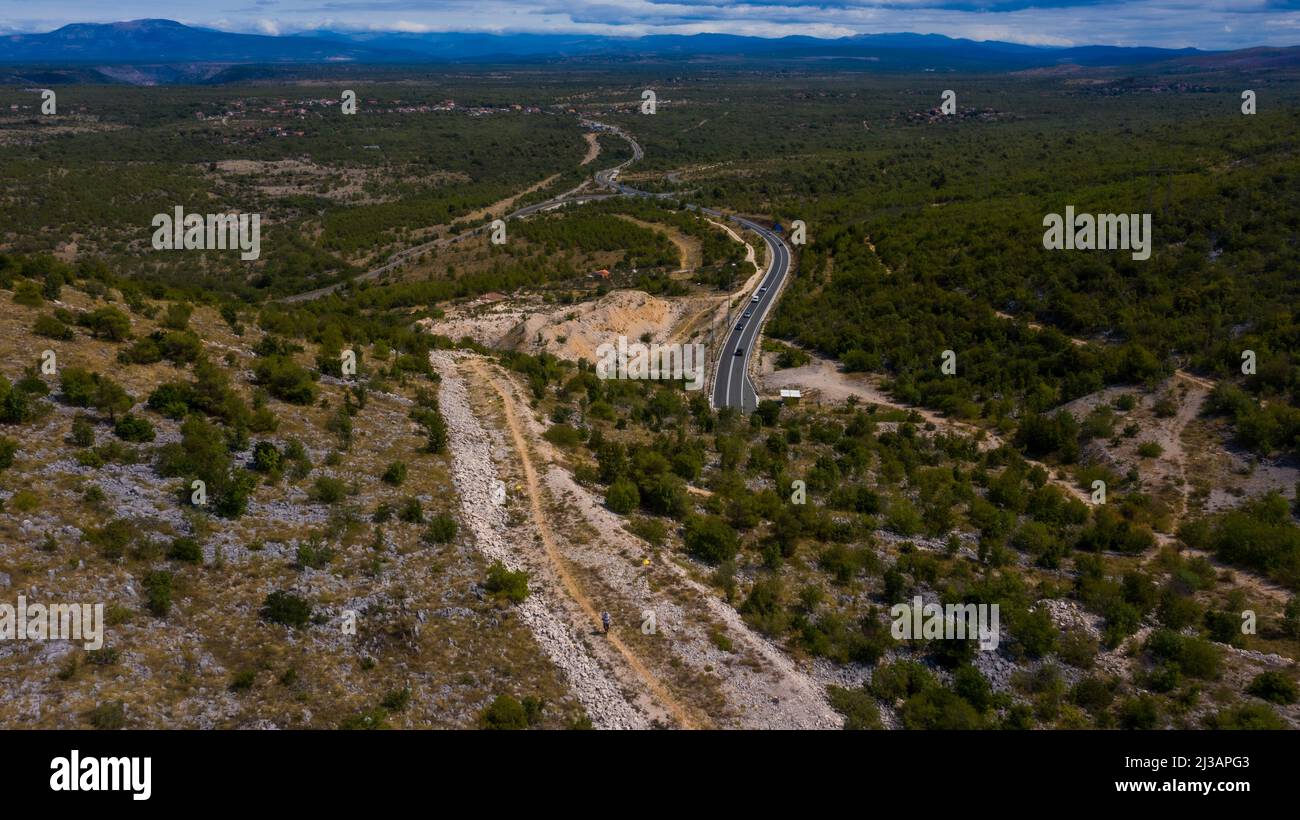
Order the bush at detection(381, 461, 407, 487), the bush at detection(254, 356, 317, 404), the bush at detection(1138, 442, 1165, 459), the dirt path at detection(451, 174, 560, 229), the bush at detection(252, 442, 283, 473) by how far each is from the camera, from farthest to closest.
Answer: the dirt path at detection(451, 174, 560, 229), the bush at detection(1138, 442, 1165, 459), the bush at detection(254, 356, 317, 404), the bush at detection(381, 461, 407, 487), the bush at detection(252, 442, 283, 473)

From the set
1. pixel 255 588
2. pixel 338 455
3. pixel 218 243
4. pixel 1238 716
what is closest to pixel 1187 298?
pixel 1238 716

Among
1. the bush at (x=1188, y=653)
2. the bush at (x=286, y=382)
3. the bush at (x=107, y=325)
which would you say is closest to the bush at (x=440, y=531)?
the bush at (x=286, y=382)

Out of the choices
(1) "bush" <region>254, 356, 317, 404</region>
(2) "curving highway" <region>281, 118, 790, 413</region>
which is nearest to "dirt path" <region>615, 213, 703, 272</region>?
(2) "curving highway" <region>281, 118, 790, 413</region>

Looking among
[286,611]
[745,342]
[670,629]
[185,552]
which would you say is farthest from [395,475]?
[745,342]

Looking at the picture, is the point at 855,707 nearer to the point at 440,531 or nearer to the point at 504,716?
the point at 504,716

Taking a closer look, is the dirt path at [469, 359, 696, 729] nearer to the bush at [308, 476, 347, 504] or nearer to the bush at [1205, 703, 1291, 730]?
the bush at [308, 476, 347, 504]

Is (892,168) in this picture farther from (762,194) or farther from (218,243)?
(218,243)

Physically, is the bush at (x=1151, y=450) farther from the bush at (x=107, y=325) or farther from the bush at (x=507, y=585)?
the bush at (x=107, y=325)
